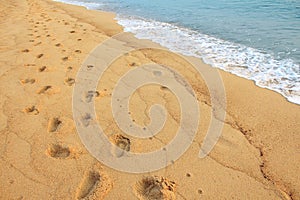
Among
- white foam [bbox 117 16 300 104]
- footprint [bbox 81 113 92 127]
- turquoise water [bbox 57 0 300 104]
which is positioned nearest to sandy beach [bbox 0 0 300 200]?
footprint [bbox 81 113 92 127]

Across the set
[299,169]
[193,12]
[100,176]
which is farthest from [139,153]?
[193,12]

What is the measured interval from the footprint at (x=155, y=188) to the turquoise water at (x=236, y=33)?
2.37 metres

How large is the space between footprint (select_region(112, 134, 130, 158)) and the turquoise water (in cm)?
243

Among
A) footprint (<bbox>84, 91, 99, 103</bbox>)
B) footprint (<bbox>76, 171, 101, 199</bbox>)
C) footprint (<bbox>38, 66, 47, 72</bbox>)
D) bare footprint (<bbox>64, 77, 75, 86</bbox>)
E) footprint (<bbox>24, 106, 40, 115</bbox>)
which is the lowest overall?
footprint (<bbox>38, 66, 47, 72</bbox>)

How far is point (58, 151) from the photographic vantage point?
7.93ft

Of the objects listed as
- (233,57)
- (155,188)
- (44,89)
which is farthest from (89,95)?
(233,57)

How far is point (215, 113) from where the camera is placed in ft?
10.1

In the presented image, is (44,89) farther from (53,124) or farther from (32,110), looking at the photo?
(53,124)

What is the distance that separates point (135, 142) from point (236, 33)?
527 centimetres

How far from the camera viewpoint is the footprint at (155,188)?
6.55 feet

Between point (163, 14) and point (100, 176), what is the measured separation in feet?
28.4

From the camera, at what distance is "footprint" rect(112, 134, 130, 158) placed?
2412mm

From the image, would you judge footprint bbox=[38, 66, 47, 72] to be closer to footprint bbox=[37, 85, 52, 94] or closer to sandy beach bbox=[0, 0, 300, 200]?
sandy beach bbox=[0, 0, 300, 200]

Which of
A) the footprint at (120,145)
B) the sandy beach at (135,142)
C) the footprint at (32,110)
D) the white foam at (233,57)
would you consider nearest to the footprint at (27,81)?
the sandy beach at (135,142)
